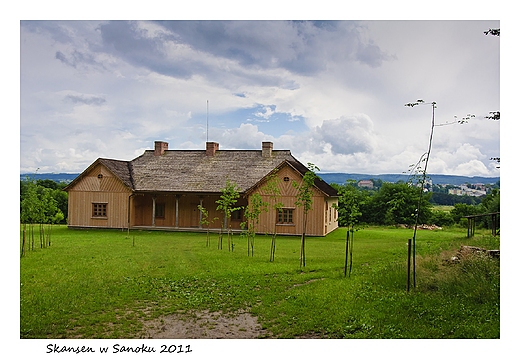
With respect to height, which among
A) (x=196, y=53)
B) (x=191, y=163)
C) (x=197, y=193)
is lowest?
(x=197, y=193)

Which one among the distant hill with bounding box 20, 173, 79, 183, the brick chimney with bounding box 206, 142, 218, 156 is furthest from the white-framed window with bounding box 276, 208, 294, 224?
the distant hill with bounding box 20, 173, 79, 183

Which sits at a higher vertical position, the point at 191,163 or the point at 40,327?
the point at 191,163

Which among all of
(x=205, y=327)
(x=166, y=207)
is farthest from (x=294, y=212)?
(x=205, y=327)

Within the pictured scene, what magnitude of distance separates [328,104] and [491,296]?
11933 millimetres

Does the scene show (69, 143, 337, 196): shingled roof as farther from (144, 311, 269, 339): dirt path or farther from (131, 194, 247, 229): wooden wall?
(144, 311, 269, 339): dirt path

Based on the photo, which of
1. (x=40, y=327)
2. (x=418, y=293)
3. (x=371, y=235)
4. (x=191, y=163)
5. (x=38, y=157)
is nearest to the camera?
(x=40, y=327)

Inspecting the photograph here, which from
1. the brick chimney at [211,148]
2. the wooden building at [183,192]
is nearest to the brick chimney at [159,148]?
the wooden building at [183,192]

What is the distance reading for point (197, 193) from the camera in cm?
2278

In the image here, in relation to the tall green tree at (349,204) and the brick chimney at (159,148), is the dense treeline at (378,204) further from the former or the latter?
the brick chimney at (159,148)

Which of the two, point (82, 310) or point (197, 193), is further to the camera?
point (197, 193)

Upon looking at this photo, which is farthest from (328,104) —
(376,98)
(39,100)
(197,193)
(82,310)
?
(82,310)

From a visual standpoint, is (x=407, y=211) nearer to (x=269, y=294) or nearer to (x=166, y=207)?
(x=166, y=207)

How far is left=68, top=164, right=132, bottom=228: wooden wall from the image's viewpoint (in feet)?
75.8
